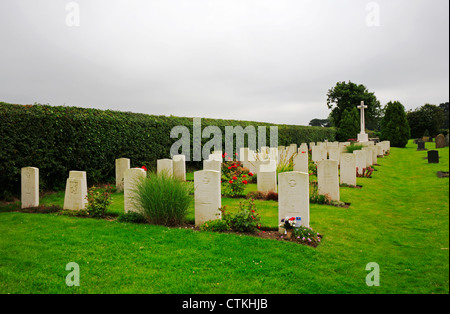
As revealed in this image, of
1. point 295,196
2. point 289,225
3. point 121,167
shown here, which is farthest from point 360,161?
point 121,167

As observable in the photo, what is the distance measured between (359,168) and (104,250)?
1168cm

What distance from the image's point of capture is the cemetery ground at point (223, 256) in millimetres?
3461

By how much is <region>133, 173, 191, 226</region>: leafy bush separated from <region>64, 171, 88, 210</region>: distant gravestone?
2139mm

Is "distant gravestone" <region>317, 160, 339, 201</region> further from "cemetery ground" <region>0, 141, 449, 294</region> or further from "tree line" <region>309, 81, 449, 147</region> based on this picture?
"tree line" <region>309, 81, 449, 147</region>

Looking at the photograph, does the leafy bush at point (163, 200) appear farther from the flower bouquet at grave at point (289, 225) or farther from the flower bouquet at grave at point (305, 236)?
the flower bouquet at grave at point (305, 236)

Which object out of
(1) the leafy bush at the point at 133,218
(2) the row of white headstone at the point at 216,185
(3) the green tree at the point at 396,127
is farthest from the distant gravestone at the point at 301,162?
(3) the green tree at the point at 396,127

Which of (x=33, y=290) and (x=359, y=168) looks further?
(x=359, y=168)

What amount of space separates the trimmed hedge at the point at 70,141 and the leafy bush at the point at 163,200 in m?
5.16

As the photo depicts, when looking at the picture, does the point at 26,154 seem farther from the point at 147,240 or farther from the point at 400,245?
the point at 400,245

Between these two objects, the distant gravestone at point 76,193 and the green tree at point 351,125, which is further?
the green tree at point 351,125

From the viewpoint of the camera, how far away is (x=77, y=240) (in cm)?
507

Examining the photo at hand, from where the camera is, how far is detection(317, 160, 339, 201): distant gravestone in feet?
26.2

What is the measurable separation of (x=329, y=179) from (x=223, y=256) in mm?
4941
